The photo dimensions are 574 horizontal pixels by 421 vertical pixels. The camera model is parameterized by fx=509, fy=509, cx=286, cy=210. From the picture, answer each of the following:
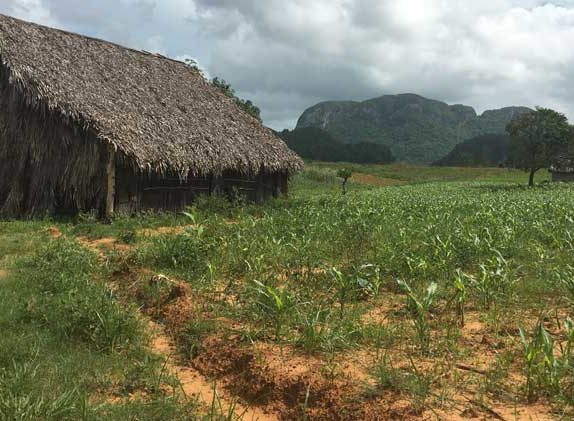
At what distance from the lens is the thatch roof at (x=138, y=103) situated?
37.0 ft

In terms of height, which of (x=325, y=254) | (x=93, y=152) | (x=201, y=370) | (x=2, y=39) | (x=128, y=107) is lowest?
(x=201, y=370)

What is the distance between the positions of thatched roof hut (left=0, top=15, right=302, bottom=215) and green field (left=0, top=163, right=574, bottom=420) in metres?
4.13

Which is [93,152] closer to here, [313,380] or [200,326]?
[200,326]

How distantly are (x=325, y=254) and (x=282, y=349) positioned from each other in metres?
3.24

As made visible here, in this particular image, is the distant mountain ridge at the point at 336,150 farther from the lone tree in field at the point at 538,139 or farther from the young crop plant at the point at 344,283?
the young crop plant at the point at 344,283

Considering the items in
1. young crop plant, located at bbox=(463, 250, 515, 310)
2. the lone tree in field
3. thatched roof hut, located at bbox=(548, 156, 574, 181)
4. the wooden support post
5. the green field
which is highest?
the lone tree in field

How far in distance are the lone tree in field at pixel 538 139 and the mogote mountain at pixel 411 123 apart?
2966 inches

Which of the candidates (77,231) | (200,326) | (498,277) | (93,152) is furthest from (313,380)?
(93,152)

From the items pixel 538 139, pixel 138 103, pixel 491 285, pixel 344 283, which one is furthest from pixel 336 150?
pixel 344 283

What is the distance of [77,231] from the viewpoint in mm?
9984

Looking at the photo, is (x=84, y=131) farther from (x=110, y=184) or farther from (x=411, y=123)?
(x=411, y=123)

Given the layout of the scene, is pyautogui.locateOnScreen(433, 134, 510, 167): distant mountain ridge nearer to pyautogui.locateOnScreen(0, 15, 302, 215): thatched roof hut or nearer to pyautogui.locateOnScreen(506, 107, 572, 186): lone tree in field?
pyautogui.locateOnScreen(506, 107, 572, 186): lone tree in field

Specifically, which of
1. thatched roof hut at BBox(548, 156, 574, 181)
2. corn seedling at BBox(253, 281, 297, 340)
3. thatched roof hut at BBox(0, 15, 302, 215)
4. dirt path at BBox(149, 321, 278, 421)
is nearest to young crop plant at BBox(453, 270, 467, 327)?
corn seedling at BBox(253, 281, 297, 340)

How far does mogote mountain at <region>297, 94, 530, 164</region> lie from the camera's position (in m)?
116
